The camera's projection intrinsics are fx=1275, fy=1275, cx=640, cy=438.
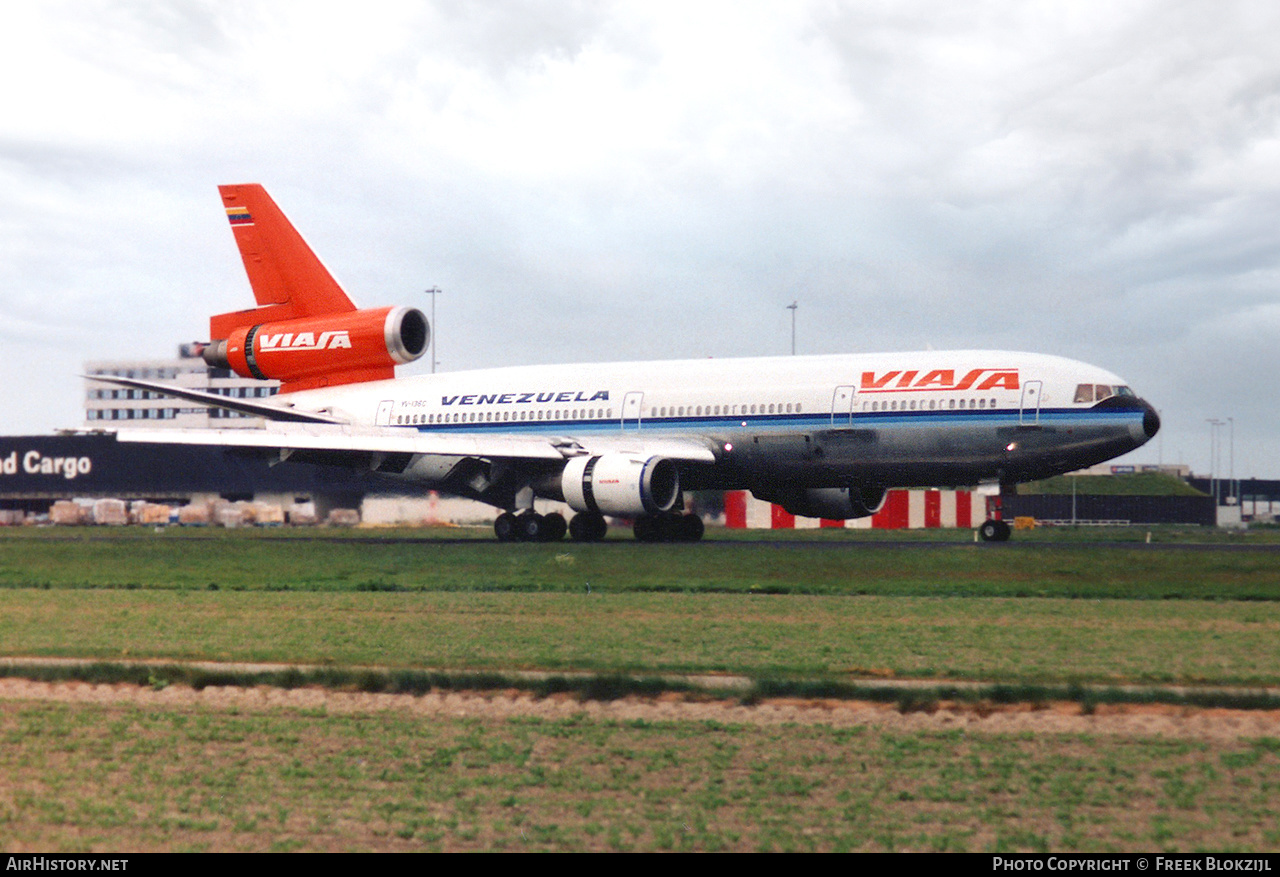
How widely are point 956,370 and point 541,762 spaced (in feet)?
78.0

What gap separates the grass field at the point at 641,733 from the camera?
678 centimetres

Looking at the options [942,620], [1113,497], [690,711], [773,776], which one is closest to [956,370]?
[942,620]

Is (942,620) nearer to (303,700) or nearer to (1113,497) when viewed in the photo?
(303,700)

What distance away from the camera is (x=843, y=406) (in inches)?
1220

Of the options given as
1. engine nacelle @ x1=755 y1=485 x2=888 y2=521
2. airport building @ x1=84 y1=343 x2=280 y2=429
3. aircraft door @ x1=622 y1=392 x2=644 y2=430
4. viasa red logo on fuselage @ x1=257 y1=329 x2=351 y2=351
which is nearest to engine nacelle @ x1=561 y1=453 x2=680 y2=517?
A: aircraft door @ x1=622 y1=392 x2=644 y2=430

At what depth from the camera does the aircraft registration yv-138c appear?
97.6 feet

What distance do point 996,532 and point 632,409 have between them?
997 centimetres

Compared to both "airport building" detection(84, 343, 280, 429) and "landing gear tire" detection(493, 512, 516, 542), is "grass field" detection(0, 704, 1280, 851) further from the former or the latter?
"airport building" detection(84, 343, 280, 429)

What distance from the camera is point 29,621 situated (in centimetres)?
1634

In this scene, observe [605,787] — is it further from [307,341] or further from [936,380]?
[307,341]

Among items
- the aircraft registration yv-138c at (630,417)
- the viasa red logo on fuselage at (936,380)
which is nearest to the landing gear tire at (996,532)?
the aircraft registration yv-138c at (630,417)

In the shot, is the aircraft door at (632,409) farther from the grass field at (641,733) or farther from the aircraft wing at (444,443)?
the grass field at (641,733)

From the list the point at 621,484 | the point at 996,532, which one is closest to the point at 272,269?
the point at 621,484

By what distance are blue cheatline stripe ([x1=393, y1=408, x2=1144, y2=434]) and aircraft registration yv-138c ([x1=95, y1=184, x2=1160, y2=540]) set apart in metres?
0.04
